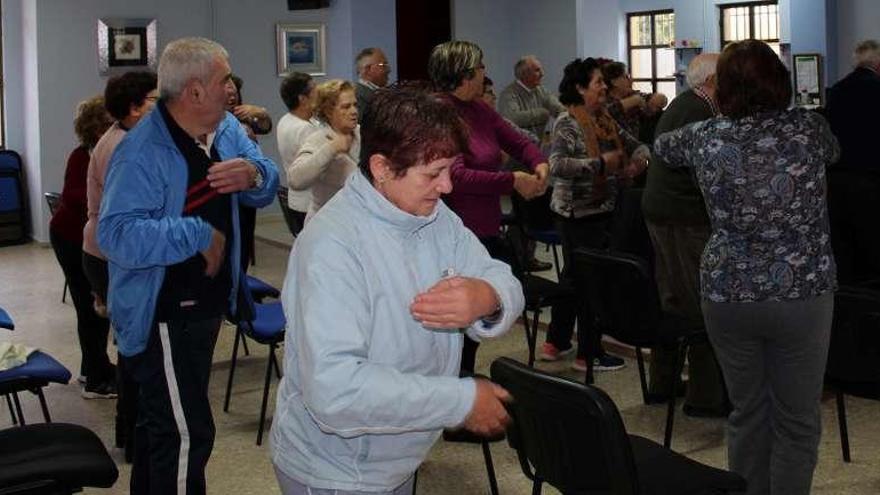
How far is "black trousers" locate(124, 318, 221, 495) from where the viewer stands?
10.5 feet

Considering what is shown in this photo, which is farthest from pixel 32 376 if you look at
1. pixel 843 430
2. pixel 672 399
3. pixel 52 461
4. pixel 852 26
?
pixel 852 26

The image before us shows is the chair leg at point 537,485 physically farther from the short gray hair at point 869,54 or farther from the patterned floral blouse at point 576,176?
the short gray hair at point 869,54

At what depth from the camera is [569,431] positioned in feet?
9.13

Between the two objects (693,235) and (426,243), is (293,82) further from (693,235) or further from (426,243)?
(426,243)

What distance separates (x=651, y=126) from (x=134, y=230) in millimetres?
5883

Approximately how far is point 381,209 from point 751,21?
445 inches

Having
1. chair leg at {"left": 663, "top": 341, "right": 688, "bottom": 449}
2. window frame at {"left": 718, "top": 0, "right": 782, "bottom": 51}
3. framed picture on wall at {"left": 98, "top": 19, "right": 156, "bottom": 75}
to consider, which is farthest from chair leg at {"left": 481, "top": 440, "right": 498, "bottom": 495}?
window frame at {"left": 718, "top": 0, "right": 782, "bottom": 51}

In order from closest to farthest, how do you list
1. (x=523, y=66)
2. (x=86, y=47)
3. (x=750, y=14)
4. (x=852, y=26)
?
(x=523, y=66)
(x=86, y=47)
(x=852, y=26)
(x=750, y=14)

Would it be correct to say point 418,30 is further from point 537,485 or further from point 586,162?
point 537,485

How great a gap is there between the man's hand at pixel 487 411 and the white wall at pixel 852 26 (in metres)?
9.64

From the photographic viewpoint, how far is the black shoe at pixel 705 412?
477 cm

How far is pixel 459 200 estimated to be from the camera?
448 cm

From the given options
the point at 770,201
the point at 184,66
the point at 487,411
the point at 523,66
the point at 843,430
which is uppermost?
the point at 523,66

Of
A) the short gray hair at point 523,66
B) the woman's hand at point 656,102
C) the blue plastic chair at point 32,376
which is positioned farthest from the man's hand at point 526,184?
the short gray hair at point 523,66
